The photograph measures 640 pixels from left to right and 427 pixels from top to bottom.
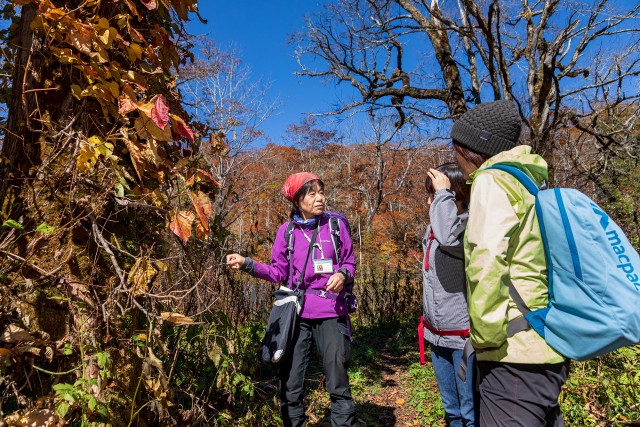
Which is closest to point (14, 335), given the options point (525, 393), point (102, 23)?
point (102, 23)

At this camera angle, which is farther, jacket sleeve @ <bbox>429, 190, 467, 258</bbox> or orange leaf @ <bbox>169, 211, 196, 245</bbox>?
jacket sleeve @ <bbox>429, 190, 467, 258</bbox>

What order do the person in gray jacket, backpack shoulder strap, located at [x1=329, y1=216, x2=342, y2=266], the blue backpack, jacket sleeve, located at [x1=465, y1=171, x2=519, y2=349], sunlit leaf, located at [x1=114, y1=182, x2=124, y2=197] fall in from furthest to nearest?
backpack shoulder strap, located at [x1=329, y1=216, x2=342, y2=266]
the person in gray jacket
sunlit leaf, located at [x1=114, y1=182, x2=124, y2=197]
jacket sleeve, located at [x1=465, y1=171, x2=519, y2=349]
the blue backpack

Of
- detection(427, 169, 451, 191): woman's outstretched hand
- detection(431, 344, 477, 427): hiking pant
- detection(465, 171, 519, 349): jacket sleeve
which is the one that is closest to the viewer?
detection(465, 171, 519, 349): jacket sleeve

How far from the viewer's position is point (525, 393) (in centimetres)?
122

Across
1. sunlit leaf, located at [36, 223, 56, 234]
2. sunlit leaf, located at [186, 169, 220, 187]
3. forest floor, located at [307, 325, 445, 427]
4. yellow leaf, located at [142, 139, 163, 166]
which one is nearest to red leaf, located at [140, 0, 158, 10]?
yellow leaf, located at [142, 139, 163, 166]

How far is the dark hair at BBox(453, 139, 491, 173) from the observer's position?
152 centimetres

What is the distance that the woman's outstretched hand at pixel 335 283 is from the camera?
7.09ft

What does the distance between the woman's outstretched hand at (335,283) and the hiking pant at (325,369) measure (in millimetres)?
237

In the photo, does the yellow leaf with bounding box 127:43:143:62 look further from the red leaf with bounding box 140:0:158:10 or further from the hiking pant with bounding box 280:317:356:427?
the hiking pant with bounding box 280:317:356:427

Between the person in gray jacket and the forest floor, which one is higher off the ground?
the person in gray jacket

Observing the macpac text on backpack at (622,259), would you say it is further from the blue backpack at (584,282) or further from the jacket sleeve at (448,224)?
the jacket sleeve at (448,224)

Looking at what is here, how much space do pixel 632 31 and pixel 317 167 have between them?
18.8 metres

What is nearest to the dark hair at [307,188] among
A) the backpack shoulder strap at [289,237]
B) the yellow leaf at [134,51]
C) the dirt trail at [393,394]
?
the backpack shoulder strap at [289,237]

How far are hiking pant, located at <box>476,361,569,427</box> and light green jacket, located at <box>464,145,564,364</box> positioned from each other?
47mm
